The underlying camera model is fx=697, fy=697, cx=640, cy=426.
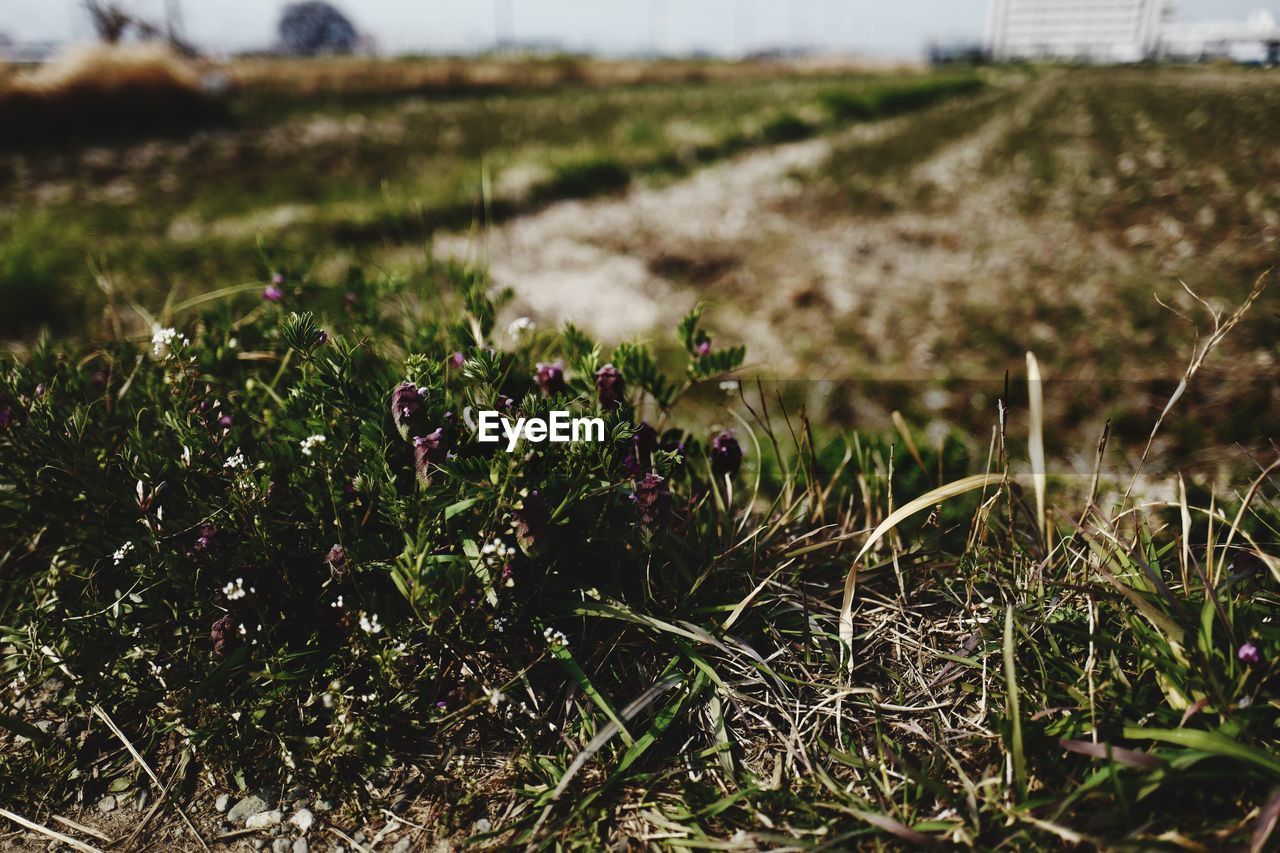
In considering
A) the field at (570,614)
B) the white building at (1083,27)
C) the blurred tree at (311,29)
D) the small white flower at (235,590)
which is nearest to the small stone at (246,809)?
the field at (570,614)

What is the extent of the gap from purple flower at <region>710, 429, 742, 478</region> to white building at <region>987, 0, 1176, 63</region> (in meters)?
2.56

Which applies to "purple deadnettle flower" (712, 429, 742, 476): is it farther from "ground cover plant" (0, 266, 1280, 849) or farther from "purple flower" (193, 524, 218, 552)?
"purple flower" (193, 524, 218, 552)

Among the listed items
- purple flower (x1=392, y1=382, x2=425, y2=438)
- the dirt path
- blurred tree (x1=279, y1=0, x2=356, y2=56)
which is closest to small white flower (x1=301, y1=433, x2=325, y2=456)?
purple flower (x1=392, y1=382, x2=425, y2=438)

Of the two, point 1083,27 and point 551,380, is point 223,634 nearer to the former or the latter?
point 551,380

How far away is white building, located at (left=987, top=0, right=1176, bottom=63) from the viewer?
2.73 meters

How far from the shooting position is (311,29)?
35.5 feet

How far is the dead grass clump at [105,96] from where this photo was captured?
855 centimetres

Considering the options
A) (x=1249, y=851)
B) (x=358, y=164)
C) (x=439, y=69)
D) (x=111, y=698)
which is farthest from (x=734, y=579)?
(x=439, y=69)

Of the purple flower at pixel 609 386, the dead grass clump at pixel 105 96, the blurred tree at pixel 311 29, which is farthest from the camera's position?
the blurred tree at pixel 311 29

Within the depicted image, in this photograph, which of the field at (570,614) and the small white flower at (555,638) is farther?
the small white flower at (555,638)

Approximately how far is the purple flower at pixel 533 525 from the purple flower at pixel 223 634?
594mm

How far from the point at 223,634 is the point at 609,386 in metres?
0.88

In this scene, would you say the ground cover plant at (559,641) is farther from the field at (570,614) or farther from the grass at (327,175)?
the grass at (327,175)

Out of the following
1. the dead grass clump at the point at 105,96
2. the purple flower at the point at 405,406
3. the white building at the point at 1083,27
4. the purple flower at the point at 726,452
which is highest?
the dead grass clump at the point at 105,96
